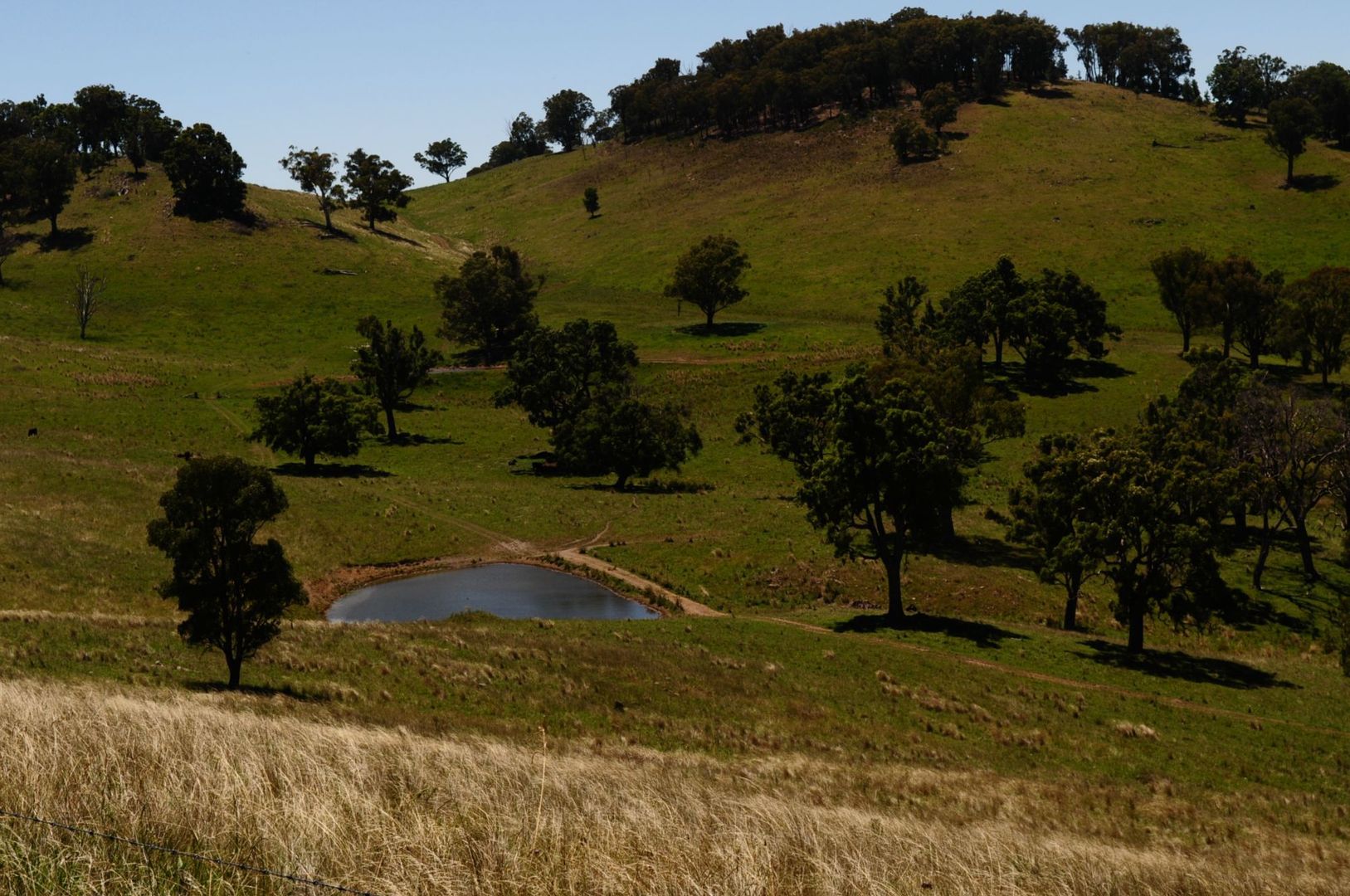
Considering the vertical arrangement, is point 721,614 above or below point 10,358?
below

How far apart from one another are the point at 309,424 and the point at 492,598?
3558cm

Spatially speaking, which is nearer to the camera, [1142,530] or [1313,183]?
[1142,530]

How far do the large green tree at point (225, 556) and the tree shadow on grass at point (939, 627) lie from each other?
1098 inches

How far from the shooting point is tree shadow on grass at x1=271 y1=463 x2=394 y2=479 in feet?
286

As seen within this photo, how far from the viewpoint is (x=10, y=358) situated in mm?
111750

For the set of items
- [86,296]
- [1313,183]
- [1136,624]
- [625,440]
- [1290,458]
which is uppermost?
[1313,183]

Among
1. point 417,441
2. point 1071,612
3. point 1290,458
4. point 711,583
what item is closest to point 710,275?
point 417,441

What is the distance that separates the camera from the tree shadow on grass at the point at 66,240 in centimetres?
16032

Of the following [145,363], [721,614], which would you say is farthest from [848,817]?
[145,363]

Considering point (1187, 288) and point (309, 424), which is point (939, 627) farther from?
point (1187, 288)

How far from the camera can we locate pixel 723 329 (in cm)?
13600

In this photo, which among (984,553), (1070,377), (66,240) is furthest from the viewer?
(66,240)

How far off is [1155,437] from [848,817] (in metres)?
51.5

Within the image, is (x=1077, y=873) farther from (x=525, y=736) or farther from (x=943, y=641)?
(x=943, y=641)
